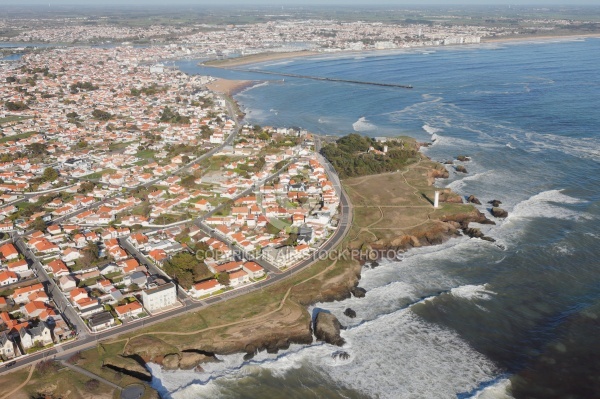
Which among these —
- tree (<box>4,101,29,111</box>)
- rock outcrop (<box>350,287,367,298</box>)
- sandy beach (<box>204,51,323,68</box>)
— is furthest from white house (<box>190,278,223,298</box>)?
sandy beach (<box>204,51,323,68</box>)

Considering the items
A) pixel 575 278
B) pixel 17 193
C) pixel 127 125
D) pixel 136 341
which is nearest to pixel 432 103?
pixel 127 125

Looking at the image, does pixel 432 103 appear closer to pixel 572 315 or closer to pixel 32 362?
pixel 572 315

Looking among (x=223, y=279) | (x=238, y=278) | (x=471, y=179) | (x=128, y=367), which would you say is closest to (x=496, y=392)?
(x=238, y=278)

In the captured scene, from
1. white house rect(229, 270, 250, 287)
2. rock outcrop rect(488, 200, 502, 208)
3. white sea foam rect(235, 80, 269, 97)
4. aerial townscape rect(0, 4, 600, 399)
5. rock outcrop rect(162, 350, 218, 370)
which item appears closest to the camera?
rock outcrop rect(162, 350, 218, 370)

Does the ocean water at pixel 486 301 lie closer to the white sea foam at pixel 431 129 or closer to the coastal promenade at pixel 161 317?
the white sea foam at pixel 431 129

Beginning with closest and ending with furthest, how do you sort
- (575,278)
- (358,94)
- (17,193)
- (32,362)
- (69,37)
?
(32,362) → (575,278) → (17,193) → (358,94) → (69,37)

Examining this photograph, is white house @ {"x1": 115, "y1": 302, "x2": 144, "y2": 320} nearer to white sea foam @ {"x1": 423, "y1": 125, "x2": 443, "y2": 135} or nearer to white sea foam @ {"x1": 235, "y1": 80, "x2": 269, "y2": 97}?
white sea foam @ {"x1": 423, "y1": 125, "x2": 443, "y2": 135}
